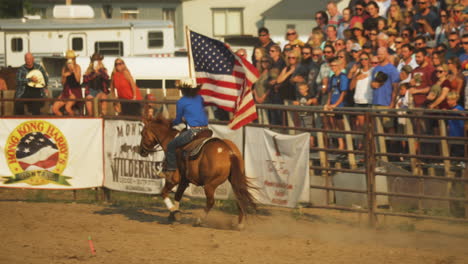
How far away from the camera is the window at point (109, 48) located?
27812mm

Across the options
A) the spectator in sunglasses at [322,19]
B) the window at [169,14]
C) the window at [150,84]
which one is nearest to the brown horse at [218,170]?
the spectator in sunglasses at [322,19]

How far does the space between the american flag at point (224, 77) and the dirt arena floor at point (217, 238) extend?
1.80 meters

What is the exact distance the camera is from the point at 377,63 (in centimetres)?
1551

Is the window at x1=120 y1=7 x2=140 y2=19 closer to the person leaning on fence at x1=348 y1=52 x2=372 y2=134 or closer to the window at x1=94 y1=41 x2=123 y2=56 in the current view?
the window at x1=94 y1=41 x2=123 y2=56

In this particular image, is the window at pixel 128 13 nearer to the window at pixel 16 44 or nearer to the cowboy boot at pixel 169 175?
the window at pixel 16 44

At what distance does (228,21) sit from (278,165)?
3464 centimetres

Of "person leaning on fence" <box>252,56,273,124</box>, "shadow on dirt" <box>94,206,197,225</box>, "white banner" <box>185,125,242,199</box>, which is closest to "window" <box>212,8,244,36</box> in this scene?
"person leaning on fence" <box>252,56,273,124</box>

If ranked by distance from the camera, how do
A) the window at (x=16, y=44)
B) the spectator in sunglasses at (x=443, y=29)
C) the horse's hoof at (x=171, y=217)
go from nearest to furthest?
the horse's hoof at (x=171, y=217) < the spectator in sunglasses at (x=443, y=29) < the window at (x=16, y=44)

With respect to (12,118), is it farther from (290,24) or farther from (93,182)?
(290,24)

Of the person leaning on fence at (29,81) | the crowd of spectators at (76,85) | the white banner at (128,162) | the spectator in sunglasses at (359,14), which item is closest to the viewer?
the white banner at (128,162)

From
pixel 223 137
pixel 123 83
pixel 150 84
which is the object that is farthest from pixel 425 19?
pixel 150 84

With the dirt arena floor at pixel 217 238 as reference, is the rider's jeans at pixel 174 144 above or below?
above

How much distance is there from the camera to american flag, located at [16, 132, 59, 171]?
15.6 metres

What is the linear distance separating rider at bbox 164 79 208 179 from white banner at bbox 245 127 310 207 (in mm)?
1347
